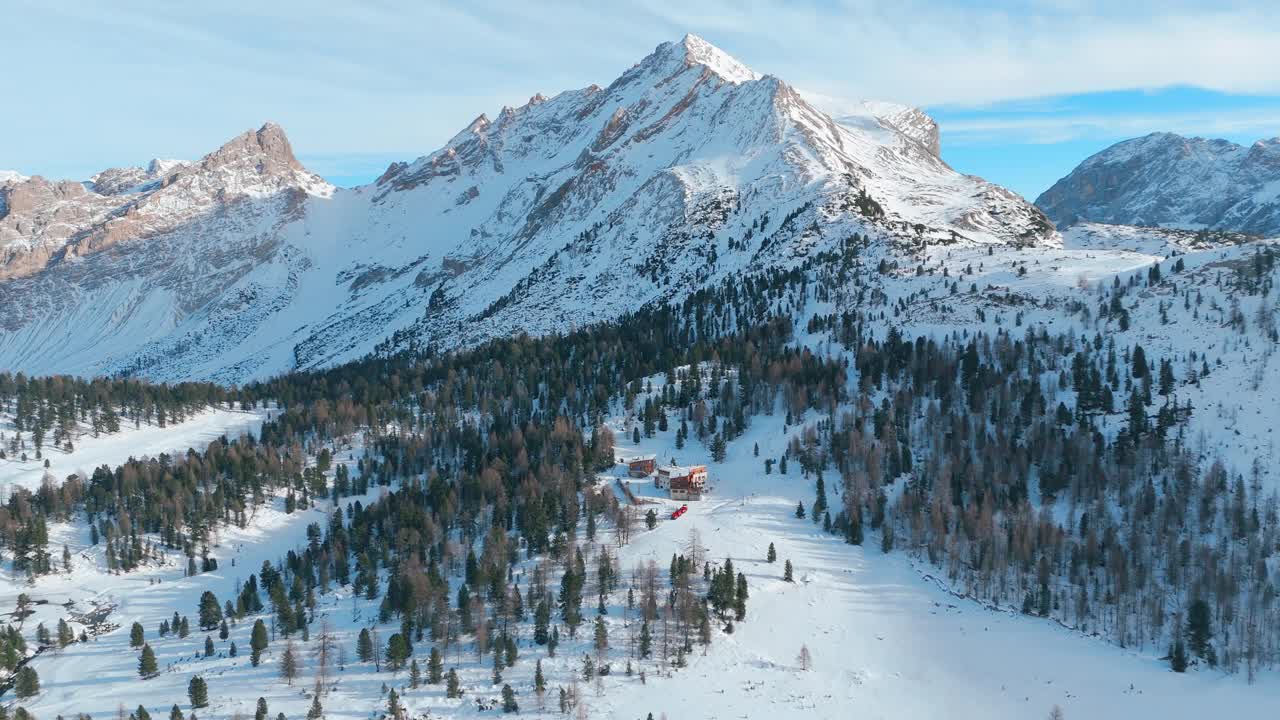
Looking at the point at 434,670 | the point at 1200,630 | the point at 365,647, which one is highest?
the point at 1200,630

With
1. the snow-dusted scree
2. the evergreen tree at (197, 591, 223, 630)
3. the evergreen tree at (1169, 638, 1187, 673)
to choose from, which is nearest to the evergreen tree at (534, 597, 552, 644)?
the snow-dusted scree

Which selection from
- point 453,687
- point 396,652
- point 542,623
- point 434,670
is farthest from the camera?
point 542,623

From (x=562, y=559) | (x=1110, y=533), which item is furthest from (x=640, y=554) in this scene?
(x=1110, y=533)

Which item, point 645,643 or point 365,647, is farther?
point 365,647

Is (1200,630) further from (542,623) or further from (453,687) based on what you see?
(453,687)

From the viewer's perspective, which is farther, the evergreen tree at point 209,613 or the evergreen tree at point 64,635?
the evergreen tree at point 64,635

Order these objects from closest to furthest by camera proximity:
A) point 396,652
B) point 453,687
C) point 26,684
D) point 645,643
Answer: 1. point 453,687
2. point 396,652
3. point 645,643
4. point 26,684

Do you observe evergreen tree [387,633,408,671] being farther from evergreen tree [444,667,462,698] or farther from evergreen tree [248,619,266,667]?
evergreen tree [248,619,266,667]

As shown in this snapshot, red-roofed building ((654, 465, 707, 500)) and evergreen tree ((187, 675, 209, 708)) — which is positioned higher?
red-roofed building ((654, 465, 707, 500))

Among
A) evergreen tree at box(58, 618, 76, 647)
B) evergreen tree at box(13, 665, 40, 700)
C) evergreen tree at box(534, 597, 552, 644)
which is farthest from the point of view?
evergreen tree at box(58, 618, 76, 647)

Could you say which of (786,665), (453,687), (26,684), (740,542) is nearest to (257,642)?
(26,684)

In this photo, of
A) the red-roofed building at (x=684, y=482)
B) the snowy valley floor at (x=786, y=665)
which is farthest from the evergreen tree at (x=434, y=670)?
the red-roofed building at (x=684, y=482)

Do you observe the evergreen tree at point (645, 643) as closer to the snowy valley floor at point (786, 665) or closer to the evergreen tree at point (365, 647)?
the snowy valley floor at point (786, 665)
